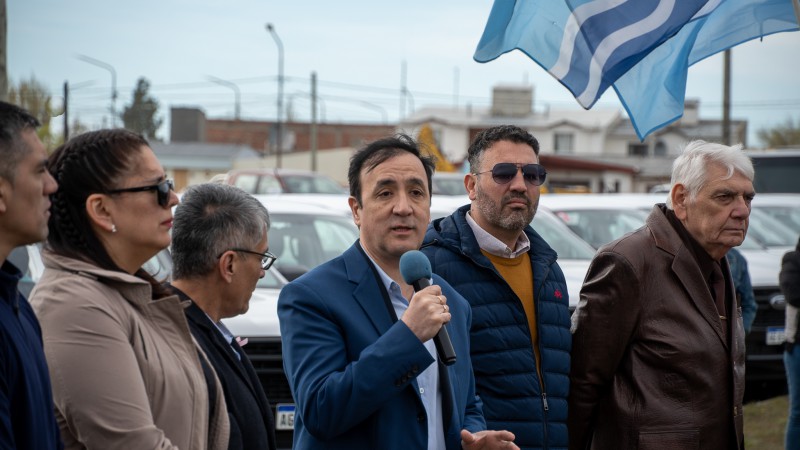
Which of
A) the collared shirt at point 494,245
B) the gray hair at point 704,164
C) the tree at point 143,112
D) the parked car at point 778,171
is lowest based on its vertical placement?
the collared shirt at point 494,245

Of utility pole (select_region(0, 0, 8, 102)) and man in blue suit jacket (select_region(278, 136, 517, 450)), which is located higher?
utility pole (select_region(0, 0, 8, 102))

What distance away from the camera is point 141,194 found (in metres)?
2.99

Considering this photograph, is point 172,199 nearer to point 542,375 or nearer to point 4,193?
point 4,193

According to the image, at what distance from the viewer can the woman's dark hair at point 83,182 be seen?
2.90 metres

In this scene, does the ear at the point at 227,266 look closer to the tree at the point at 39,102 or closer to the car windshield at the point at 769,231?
the car windshield at the point at 769,231

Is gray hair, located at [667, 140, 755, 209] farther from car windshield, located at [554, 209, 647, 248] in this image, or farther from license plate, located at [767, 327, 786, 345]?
car windshield, located at [554, 209, 647, 248]

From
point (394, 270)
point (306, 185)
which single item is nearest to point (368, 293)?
point (394, 270)

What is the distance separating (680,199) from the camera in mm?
4867

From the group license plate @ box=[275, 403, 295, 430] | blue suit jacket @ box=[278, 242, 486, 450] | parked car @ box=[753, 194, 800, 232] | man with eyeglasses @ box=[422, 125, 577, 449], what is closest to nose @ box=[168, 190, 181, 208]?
blue suit jacket @ box=[278, 242, 486, 450]

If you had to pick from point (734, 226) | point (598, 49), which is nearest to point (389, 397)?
point (734, 226)

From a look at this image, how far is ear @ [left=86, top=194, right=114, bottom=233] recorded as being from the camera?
9.53ft

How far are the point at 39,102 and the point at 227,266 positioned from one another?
186ft

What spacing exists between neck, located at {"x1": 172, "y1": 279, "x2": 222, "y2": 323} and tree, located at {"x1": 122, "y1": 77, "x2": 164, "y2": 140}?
8821 centimetres

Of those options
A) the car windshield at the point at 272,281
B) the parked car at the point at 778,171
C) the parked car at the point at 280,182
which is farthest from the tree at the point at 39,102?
the car windshield at the point at 272,281
